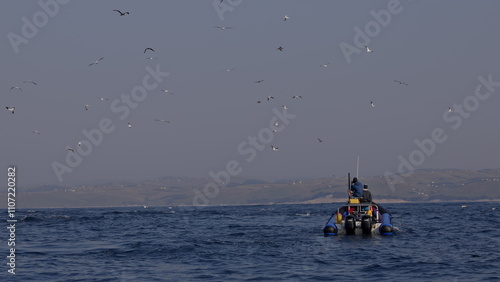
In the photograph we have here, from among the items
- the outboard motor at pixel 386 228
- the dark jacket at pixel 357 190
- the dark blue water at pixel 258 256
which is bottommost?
the dark blue water at pixel 258 256

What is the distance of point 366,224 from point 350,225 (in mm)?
994

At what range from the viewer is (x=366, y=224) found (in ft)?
147

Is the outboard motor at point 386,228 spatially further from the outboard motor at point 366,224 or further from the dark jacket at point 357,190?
the dark jacket at point 357,190

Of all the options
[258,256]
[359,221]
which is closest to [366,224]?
[359,221]

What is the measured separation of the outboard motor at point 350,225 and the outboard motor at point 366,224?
1.92ft

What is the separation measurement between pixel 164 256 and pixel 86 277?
707 cm

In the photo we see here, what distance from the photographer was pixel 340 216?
158 ft

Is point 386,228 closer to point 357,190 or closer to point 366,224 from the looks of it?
point 366,224

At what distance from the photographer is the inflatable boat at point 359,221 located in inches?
1783

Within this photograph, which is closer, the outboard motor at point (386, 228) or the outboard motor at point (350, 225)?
the outboard motor at point (350, 225)

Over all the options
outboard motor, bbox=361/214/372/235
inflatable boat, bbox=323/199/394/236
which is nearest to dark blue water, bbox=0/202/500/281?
outboard motor, bbox=361/214/372/235

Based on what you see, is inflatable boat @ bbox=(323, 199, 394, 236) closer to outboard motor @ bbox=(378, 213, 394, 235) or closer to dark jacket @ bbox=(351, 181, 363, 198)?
outboard motor @ bbox=(378, 213, 394, 235)

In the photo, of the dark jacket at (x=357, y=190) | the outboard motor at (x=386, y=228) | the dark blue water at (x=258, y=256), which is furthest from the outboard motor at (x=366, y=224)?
the dark jacket at (x=357, y=190)

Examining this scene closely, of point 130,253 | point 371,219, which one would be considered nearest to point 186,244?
point 130,253
